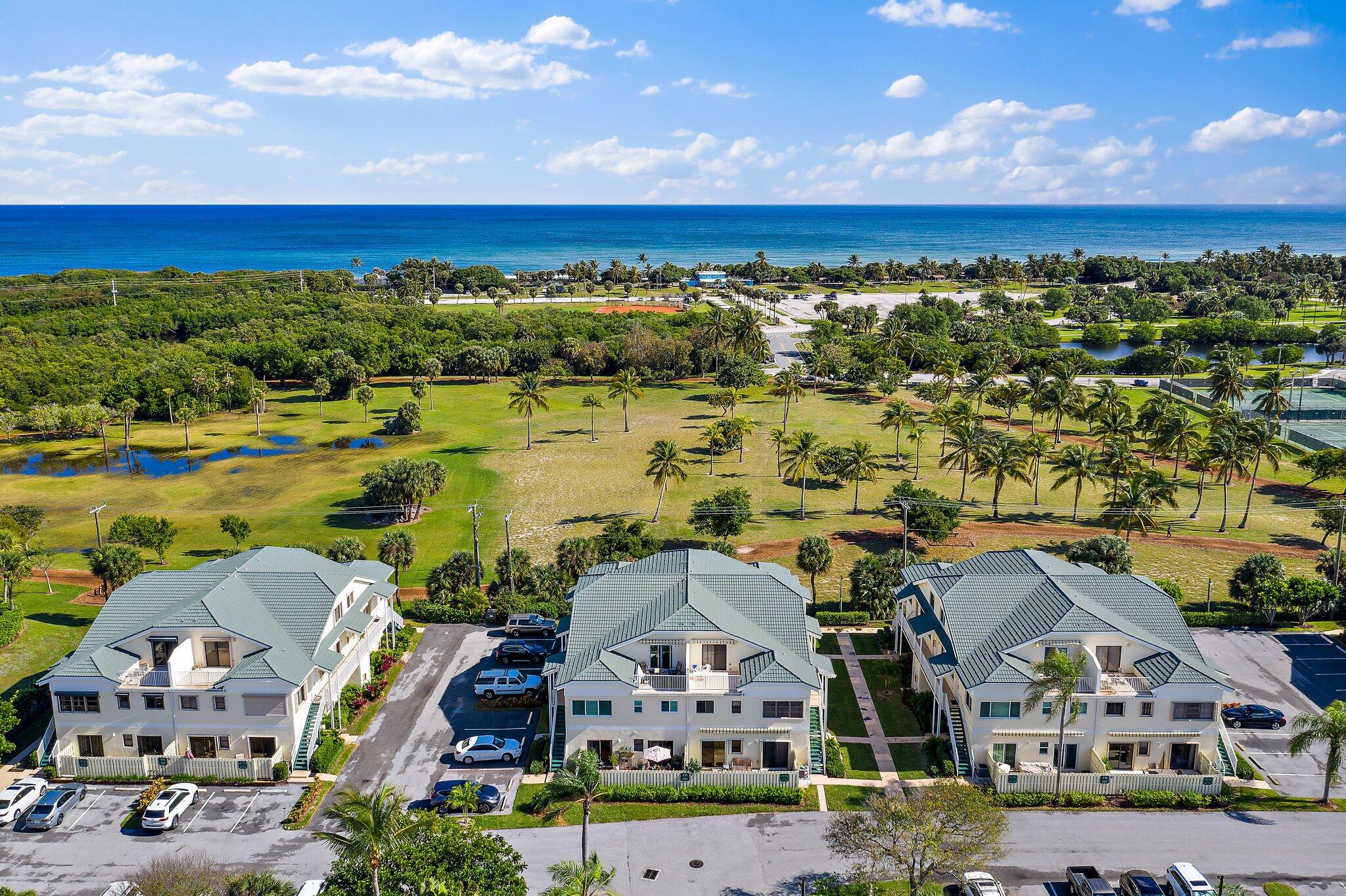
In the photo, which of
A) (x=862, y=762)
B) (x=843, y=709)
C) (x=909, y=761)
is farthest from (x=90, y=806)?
(x=909, y=761)

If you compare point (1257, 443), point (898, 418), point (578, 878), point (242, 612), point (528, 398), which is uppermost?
point (1257, 443)

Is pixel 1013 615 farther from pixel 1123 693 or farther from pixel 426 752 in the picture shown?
pixel 426 752

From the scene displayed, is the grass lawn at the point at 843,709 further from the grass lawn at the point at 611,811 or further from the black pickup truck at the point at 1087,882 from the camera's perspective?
the black pickup truck at the point at 1087,882

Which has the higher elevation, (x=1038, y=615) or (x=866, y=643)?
(x=1038, y=615)

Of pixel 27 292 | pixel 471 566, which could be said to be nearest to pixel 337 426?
pixel 471 566

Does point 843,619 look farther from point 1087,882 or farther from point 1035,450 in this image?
point 1035,450

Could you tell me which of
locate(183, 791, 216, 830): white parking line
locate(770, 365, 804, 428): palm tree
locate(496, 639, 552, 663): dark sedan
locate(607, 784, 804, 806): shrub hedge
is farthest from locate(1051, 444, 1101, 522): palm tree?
locate(183, 791, 216, 830): white parking line
